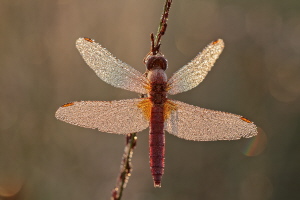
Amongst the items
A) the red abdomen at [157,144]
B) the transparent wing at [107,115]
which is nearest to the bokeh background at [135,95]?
the transparent wing at [107,115]

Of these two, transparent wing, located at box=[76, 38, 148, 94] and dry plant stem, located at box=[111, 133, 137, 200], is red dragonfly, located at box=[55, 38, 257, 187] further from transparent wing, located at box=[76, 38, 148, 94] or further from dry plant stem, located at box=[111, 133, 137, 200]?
dry plant stem, located at box=[111, 133, 137, 200]

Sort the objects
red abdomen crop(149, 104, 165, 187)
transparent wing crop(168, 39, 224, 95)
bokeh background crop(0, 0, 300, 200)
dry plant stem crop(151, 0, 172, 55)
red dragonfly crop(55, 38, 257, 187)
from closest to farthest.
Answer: dry plant stem crop(151, 0, 172, 55) < red abdomen crop(149, 104, 165, 187) < red dragonfly crop(55, 38, 257, 187) < transparent wing crop(168, 39, 224, 95) < bokeh background crop(0, 0, 300, 200)

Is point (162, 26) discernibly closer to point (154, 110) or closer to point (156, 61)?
point (156, 61)

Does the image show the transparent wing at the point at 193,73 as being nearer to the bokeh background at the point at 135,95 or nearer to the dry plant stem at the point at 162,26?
the dry plant stem at the point at 162,26

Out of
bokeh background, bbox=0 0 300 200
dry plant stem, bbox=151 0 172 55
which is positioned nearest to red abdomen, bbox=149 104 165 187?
dry plant stem, bbox=151 0 172 55

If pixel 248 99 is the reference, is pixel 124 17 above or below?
above
